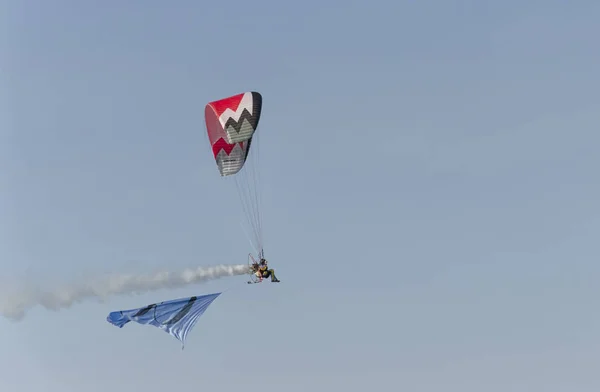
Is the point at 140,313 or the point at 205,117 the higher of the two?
the point at 205,117

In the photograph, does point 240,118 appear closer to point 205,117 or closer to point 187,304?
point 205,117

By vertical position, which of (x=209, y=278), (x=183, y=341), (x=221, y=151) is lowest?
(x=183, y=341)

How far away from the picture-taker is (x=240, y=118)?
228 feet

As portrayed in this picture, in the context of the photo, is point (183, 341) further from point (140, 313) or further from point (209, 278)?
point (209, 278)

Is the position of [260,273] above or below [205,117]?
below

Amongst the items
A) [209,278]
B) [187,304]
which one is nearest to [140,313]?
[187,304]

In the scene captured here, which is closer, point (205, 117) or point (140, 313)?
point (140, 313)

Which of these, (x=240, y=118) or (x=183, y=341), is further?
(x=240, y=118)

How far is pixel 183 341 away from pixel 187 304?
10.6 feet

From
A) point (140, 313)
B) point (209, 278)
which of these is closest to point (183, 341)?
point (140, 313)

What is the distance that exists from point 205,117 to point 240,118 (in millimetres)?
2764

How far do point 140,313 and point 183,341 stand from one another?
10.6 feet

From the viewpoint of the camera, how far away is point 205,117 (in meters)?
71.4

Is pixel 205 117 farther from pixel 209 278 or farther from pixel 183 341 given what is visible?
pixel 183 341
